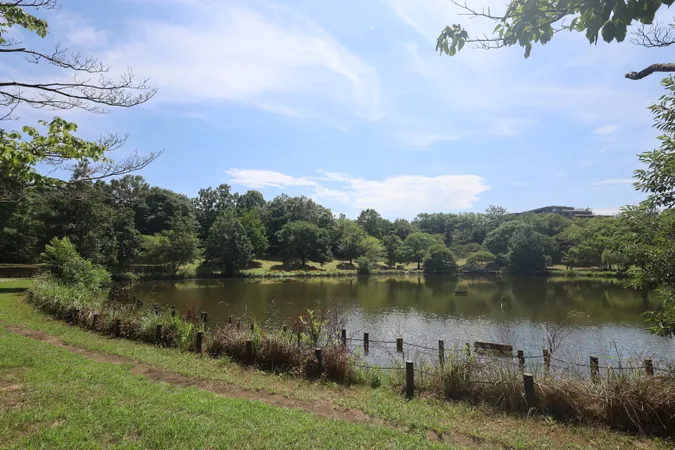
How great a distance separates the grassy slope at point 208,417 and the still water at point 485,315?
13.7ft

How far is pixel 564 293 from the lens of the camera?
35.5 m

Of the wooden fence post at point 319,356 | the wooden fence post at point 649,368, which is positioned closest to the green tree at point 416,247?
the wooden fence post at point 649,368

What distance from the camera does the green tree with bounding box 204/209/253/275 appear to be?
49375 millimetres

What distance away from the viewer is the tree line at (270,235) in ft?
106

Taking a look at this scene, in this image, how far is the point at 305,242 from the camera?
63.2 metres

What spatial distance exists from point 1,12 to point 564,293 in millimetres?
42198

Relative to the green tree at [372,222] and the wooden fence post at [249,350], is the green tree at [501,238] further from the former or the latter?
the wooden fence post at [249,350]

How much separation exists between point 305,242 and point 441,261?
931 inches

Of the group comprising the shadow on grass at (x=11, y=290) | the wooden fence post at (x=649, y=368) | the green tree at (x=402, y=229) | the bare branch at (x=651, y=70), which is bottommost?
the shadow on grass at (x=11, y=290)

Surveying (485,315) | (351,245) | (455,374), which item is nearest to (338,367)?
(455,374)

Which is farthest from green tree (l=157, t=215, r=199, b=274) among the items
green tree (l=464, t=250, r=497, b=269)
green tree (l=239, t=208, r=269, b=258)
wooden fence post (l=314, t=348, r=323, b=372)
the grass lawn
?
green tree (l=464, t=250, r=497, b=269)

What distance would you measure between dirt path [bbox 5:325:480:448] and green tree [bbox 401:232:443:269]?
59.1 meters

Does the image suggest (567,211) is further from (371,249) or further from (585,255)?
(371,249)

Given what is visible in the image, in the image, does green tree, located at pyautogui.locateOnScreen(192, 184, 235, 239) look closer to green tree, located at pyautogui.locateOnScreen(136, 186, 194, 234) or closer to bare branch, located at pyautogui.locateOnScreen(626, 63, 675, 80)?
green tree, located at pyautogui.locateOnScreen(136, 186, 194, 234)
